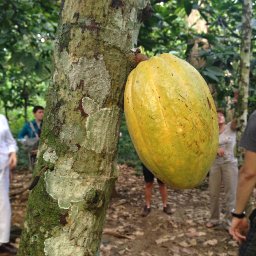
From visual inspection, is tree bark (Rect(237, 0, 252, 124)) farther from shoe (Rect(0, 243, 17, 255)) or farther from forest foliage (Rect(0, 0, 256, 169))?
shoe (Rect(0, 243, 17, 255))

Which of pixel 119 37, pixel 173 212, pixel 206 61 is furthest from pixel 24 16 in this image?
pixel 119 37

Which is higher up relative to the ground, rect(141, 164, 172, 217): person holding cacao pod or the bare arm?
the bare arm

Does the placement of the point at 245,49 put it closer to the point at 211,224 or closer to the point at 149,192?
the point at 211,224

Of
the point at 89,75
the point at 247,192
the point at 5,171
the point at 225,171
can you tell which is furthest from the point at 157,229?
the point at 89,75

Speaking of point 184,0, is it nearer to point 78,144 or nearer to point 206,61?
point 206,61

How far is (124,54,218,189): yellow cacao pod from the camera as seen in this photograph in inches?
35.3

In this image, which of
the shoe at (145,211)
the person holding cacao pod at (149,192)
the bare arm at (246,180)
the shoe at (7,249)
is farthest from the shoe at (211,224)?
the bare arm at (246,180)

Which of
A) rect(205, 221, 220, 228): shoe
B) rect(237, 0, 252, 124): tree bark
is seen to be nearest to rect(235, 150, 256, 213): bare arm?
rect(237, 0, 252, 124): tree bark

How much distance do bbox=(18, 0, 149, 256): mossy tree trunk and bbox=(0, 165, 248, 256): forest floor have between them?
281 centimetres

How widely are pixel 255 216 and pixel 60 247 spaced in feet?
4.61

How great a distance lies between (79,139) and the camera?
2.71ft

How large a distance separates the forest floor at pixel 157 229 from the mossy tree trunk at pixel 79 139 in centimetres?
281

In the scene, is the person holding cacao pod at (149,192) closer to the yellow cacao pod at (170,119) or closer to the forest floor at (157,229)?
the forest floor at (157,229)

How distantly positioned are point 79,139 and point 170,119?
22 cm
